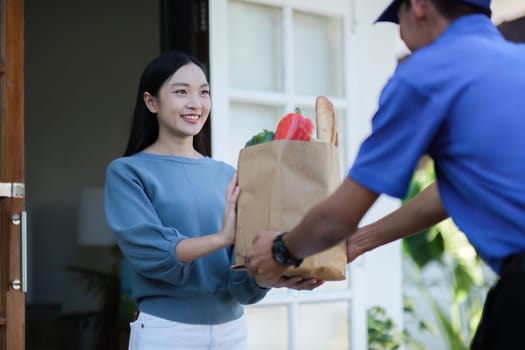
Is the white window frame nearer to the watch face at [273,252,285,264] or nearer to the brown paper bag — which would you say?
the brown paper bag

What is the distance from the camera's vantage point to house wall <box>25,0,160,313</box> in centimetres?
493

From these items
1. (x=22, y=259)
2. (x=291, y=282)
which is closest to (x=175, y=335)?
(x=291, y=282)

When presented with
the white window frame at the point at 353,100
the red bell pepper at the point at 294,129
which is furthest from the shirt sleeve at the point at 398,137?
the white window frame at the point at 353,100

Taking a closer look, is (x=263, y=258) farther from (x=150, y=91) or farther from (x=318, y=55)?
(x=318, y=55)

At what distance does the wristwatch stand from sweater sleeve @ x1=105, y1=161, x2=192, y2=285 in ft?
1.16

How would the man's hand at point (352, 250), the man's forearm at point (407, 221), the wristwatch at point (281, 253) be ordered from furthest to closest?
the man's hand at point (352, 250) < the man's forearm at point (407, 221) < the wristwatch at point (281, 253)

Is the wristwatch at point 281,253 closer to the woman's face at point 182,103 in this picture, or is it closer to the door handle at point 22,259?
the woman's face at point 182,103

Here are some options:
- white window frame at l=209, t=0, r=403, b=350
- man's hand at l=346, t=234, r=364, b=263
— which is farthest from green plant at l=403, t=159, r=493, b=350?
man's hand at l=346, t=234, r=364, b=263

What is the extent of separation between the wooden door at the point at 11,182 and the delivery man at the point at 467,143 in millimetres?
1498

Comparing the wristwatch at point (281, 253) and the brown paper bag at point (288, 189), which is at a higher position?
the brown paper bag at point (288, 189)

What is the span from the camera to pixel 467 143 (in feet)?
4.86

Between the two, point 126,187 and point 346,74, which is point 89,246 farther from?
point 126,187

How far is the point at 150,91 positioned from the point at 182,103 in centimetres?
11

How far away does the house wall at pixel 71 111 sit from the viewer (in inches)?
194
